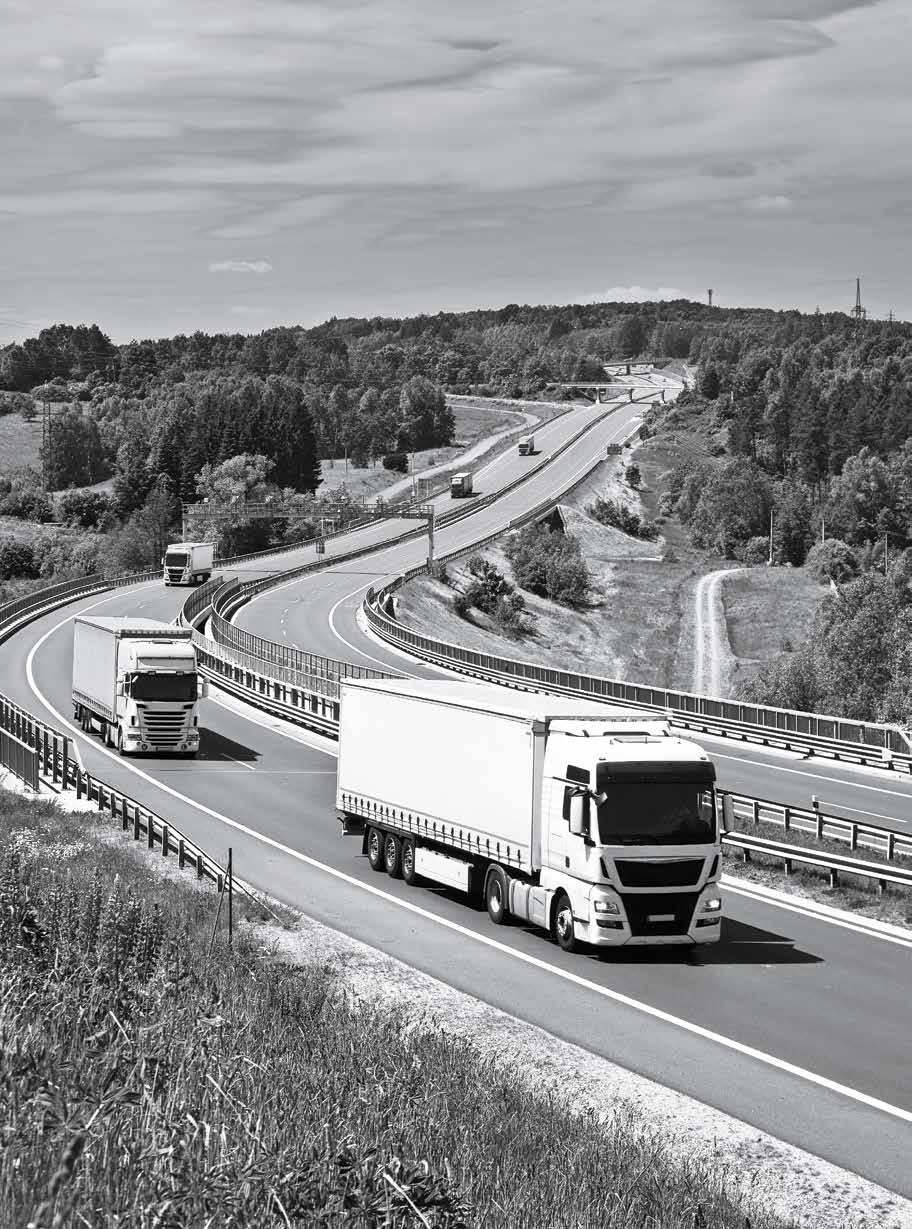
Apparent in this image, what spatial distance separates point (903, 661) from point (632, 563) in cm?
5839

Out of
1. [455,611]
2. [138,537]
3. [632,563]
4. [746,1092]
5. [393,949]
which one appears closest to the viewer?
[746,1092]

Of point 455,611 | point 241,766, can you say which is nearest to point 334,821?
point 241,766

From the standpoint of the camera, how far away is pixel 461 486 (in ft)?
544

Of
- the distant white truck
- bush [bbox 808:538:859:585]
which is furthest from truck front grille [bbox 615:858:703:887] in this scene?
bush [bbox 808:538:859:585]

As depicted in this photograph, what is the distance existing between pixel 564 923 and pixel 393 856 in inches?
234

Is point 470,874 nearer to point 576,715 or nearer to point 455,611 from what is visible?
point 576,715

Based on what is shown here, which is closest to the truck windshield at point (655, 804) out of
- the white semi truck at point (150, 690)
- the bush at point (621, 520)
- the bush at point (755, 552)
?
the white semi truck at point (150, 690)

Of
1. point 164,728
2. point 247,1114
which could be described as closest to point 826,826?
point 164,728

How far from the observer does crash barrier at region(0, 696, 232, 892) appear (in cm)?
2667

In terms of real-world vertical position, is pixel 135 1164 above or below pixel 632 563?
above

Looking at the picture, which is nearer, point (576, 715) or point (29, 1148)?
point (29, 1148)

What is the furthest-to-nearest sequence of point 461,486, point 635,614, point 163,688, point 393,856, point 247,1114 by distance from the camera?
point 461,486 → point 635,614 → point 163,688 → point 393,856 → point 247,1114

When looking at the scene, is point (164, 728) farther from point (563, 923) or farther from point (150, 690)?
point (563, 923)

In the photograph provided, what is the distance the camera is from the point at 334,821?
3375 cm
